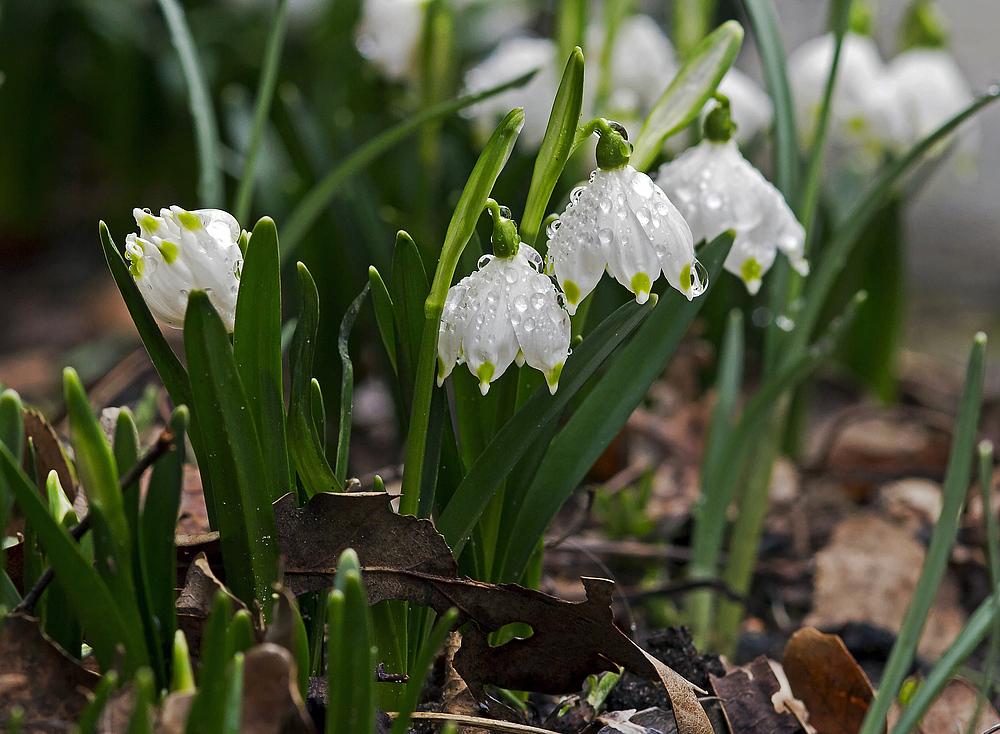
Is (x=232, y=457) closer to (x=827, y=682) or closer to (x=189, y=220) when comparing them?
(x=189, y=220)

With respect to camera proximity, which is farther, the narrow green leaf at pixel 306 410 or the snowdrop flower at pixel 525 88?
the snowdrop flower at pixel 525 88

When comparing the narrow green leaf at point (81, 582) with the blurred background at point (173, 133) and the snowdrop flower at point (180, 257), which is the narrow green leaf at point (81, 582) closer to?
the snowdrop flower at point (180, 257)

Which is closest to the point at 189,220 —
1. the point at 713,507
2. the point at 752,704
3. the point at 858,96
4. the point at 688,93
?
the point at 688,93

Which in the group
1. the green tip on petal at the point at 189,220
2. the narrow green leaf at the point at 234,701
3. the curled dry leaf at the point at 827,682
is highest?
the green tip on petal at the point at 189,220

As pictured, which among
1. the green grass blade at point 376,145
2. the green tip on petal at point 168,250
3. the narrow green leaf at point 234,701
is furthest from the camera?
the green grass blade at point 376,145

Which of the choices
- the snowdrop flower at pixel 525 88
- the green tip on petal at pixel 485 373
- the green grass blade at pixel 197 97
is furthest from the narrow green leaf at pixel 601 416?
the snowdrop flower at pixel 525 88

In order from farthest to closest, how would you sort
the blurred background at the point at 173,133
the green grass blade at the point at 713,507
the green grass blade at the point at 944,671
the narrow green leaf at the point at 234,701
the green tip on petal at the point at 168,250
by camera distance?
the blurred background at the point at 173,133 → the green grass blade at the point at 713,507 → the green grass blade at the point at 944,671 → the green tip on petal at the point at 168,250 → the narrow green leaf at the point at 234,701

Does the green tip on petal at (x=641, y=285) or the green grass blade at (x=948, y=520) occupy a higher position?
the green tip on petal at (x=641, y=285)
